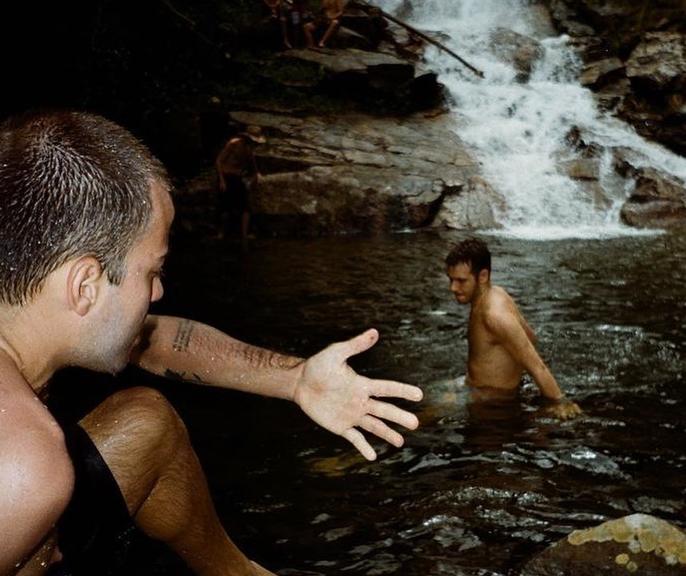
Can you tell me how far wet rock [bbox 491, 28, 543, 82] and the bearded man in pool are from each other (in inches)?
784

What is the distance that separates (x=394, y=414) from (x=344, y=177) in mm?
13007

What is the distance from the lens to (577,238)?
13.6 meters

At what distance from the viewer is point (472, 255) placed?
17.2 feet

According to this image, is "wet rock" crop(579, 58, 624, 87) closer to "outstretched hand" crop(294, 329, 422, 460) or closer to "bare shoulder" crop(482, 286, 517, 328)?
"bare shoulder" crop(482, 286, 517, 328)

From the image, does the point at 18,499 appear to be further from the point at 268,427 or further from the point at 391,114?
the point at 391,114

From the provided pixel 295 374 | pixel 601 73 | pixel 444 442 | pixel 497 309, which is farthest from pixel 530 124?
pixel 295 374

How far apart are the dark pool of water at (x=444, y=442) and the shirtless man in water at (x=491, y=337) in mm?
196

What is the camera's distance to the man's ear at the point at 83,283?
71.7 inches

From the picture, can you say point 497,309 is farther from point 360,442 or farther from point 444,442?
point 360,442

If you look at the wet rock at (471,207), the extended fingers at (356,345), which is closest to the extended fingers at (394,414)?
the extended fingers at (356,345)

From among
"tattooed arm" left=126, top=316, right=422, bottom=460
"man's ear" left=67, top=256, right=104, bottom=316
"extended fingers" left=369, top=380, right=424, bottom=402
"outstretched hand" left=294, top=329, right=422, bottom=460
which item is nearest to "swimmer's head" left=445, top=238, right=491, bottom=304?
"tattooed arm" left=126, top=316, right=422, bottom=460

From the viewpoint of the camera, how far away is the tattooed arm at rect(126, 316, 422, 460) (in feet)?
8.05

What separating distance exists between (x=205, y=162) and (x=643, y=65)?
1191 cm

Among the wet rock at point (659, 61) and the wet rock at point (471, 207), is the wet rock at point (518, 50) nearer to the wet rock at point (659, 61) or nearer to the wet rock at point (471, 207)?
the wet rock at point (659, 61)
